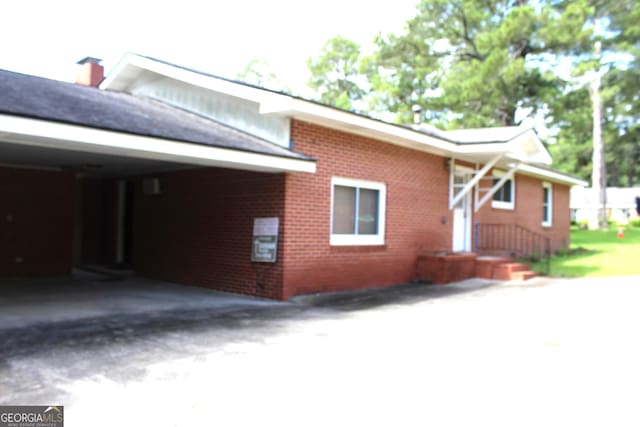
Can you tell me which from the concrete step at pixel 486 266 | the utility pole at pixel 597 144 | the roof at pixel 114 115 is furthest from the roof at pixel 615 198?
the roof at pixel 114 115

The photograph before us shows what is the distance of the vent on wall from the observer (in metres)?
12.7

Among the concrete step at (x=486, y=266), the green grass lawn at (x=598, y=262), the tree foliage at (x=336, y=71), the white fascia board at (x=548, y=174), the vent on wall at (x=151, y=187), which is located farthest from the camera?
the tree foliage at (x=336, y=71)

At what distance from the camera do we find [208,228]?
11203mm

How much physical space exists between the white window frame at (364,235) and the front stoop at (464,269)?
1635mm

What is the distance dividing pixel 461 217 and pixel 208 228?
7.11m

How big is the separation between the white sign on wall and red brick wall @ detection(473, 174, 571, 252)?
7572mm

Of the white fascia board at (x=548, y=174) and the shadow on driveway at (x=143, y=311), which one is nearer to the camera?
the shadow on driveway at (x=143, y=311)

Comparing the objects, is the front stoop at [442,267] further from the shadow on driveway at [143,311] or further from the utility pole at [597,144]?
the utility pole at [597,144]

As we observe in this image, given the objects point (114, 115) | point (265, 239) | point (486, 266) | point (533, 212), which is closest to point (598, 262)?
point (533, 212)

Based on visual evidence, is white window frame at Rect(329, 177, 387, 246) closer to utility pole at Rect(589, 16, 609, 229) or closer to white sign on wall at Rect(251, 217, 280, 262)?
white sign on wall at Rect(251, 217, 280, 262)

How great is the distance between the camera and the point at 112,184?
48.7ft

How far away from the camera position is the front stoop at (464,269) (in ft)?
41.3

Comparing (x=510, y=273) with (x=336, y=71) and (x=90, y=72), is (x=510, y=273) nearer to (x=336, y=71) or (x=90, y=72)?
(x=90, y=72)

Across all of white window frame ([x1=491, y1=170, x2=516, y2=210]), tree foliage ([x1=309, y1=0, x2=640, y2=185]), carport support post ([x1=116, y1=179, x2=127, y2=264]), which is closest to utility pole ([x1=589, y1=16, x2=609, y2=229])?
tree foliage ([x1=309, y1=0, x2=640, y2=185])
